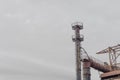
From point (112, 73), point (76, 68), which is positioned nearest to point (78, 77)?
point (76, 68)

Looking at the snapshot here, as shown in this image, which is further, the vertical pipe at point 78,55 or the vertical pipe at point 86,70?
the vertical pipe at point 78,55

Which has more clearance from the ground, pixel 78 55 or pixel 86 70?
pixel 78 55

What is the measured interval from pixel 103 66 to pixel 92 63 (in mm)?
2977

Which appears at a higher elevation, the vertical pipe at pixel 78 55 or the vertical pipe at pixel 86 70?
the vertical pipe at pixel 78 55

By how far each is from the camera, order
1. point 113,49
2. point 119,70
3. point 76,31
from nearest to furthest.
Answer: point 119,70 → point 113,49 → point 76,31

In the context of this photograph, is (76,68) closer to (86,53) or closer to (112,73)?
(86,53)

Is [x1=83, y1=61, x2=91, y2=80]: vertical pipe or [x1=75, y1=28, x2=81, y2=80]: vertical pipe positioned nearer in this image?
[x1=83, y1=61, x2=91, y2=80]: vertical pipe

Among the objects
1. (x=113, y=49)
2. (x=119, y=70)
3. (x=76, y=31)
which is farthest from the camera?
(x=76, y=31)

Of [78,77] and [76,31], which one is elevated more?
[76,31]

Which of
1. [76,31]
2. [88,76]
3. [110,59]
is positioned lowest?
[88,76]

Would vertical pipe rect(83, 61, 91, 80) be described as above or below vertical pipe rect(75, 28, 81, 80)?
below

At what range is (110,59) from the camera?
58.6 metres

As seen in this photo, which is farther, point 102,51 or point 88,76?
point 102,51

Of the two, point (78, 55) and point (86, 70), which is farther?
point (78, 55)
